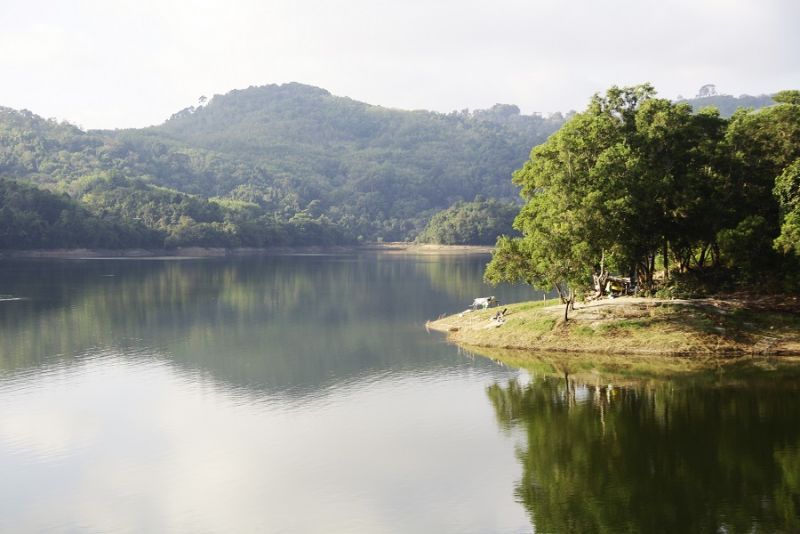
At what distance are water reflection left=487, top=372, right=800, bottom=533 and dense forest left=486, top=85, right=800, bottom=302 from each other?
11.4 meters

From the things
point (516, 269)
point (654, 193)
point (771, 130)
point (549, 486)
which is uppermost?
point (771, 130)

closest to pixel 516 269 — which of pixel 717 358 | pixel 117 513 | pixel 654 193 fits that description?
pixel 654 193

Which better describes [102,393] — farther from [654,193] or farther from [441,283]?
[441,283]

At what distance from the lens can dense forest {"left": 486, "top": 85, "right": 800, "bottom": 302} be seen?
5328 cm

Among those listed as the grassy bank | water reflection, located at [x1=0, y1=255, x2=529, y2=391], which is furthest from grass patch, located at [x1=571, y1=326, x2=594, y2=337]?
water reflection, located at [x1=0, y1=255, x2=529, y2=391]

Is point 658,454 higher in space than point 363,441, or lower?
higher

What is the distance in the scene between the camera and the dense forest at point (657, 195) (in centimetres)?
5328

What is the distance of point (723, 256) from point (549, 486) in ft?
109

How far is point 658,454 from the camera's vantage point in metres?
32.4

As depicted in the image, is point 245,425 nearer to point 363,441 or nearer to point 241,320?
point 363,441

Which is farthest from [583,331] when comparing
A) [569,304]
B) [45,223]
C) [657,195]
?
[45,223]

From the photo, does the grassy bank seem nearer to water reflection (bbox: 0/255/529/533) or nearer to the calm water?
the calm water

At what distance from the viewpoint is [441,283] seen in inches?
4609

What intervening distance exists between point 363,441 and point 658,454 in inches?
503
